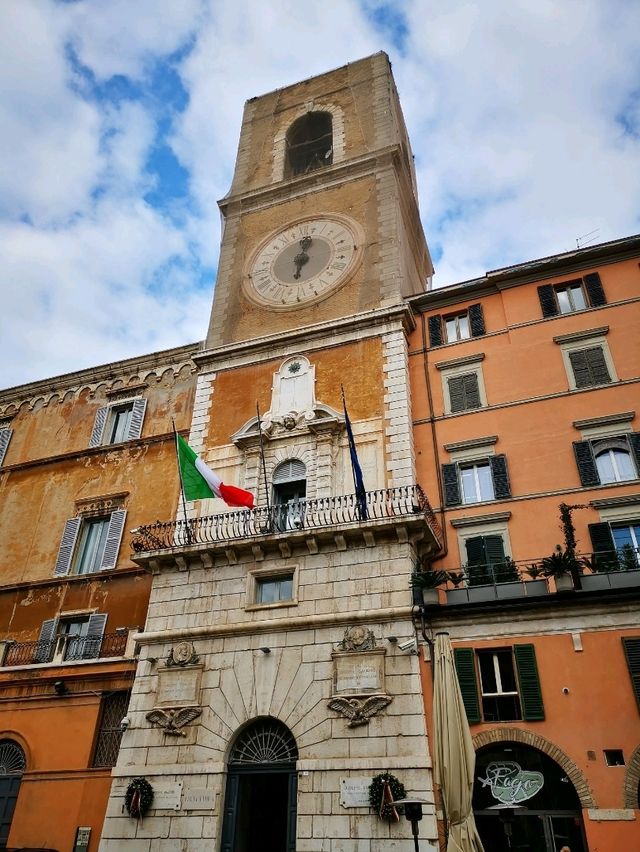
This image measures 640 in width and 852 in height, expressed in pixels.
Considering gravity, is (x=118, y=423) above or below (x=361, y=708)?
above

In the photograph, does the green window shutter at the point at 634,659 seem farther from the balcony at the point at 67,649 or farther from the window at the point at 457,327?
the balcony at the point at 67,649

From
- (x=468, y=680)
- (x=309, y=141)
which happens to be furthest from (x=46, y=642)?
(x=309, y=141)

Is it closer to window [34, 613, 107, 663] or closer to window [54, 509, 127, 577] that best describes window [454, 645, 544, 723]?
window [34, 613, 107, 663]

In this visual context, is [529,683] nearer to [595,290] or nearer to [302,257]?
[595,290]

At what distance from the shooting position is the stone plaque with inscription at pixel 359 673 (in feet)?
54.4

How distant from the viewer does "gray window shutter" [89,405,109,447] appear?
2627 centimetres

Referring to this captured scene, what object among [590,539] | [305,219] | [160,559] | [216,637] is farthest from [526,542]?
[305,219]

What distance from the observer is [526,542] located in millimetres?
18359

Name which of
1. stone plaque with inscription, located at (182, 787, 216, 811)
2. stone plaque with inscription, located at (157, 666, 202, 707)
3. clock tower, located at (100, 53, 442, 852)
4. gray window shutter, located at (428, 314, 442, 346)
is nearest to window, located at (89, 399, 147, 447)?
clock tower, located at (100, 53, 442, 852)

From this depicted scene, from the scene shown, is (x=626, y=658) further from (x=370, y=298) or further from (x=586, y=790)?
(x=370, y=298)

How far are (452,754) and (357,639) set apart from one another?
392 cm

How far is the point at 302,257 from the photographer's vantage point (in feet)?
88.5

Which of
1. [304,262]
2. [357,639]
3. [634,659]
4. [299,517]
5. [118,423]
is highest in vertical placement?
[304,262]

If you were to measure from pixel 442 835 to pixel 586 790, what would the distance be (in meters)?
3.04
